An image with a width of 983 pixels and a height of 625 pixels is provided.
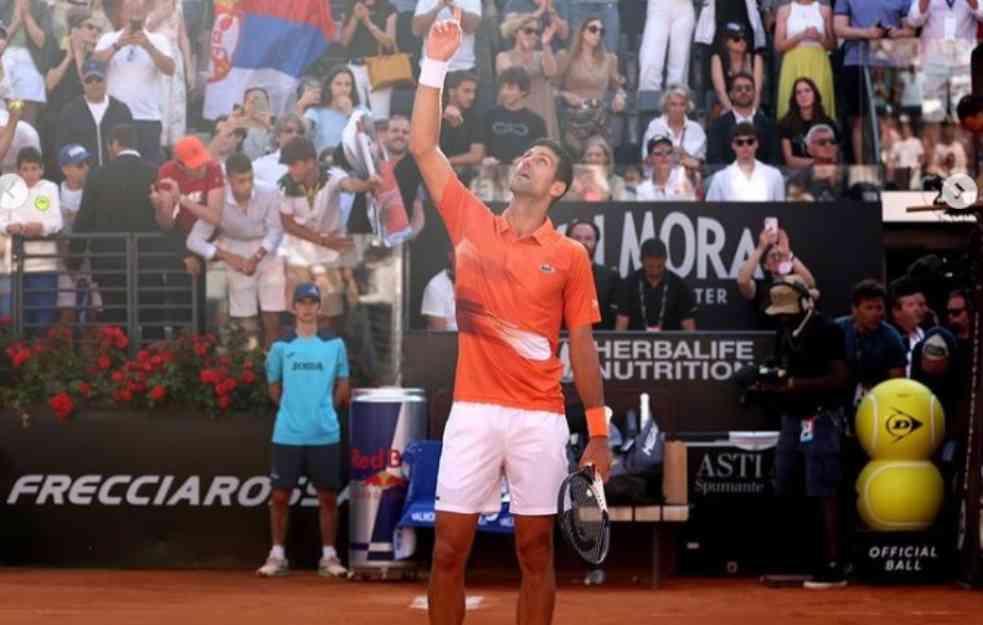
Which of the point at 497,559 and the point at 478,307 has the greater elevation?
the point at 478,307

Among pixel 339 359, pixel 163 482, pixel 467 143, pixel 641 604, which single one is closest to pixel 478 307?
pixel 641 604

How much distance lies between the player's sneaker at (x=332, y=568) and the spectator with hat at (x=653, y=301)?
2718 millimetres

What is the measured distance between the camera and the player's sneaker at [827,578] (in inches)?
449

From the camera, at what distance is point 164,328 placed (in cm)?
1352

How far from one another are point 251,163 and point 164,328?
151cm

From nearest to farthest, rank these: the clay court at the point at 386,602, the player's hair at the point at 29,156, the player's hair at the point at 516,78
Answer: the clay court at the point at 386,602 → the player's hair at the point at 29,156 → the player's hair at the point at 516,78

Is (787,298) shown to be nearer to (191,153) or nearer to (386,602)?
(386,602)

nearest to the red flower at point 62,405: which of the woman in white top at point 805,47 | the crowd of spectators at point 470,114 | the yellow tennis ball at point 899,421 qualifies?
the crowd of spectators at point 470,114

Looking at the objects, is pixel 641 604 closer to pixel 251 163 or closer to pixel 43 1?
pixel 251 163

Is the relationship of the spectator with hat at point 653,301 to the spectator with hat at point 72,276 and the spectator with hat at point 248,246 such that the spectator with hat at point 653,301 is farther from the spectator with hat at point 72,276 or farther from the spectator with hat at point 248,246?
the spectator with hat at point 72,276

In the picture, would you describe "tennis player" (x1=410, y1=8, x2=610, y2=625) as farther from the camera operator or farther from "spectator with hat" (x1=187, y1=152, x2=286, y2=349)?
"spectator with hat" (x1=187, y1=152, x2=286, y2=349)

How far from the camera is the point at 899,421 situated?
1146 centimetres

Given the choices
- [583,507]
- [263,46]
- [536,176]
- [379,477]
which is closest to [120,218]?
[263,46]

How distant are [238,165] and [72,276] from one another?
154cm
